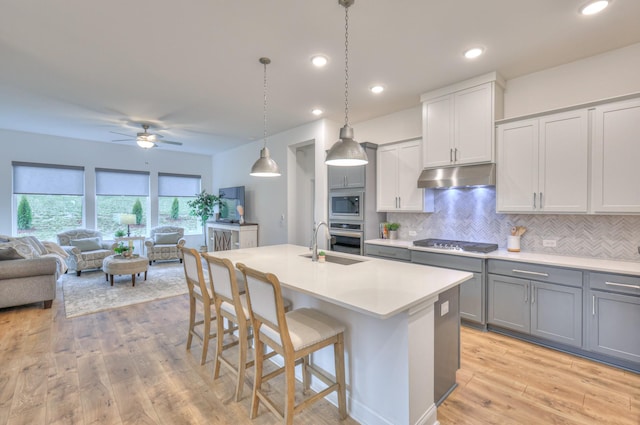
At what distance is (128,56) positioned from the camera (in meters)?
2.95

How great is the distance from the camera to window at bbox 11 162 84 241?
597 centimetres

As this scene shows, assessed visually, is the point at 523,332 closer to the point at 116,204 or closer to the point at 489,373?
the point at 489,373

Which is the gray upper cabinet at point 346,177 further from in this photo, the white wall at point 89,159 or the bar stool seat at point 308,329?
the white wall at point 89,159

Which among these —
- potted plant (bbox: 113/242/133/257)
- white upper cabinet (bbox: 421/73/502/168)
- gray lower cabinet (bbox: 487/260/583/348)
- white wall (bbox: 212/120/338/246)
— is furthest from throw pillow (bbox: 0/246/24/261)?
gray lower cabinet (bbox: 487/260/583/348)

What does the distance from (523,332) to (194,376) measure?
3.12 metres

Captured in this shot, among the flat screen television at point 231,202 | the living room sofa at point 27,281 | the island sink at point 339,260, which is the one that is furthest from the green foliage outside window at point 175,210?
the island sink at point 339,260

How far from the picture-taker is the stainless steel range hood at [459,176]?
10.7ft

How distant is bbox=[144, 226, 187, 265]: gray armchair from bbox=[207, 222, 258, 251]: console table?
81cm

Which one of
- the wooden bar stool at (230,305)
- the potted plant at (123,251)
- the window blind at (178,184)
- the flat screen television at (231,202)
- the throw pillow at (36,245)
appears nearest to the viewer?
the wooden bar stool at (230,305)

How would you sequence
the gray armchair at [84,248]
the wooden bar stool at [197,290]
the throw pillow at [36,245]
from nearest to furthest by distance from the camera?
the wooden bar stool at [197,290] → the throw pillow at [36,245] → the gray armchair at [84,248]

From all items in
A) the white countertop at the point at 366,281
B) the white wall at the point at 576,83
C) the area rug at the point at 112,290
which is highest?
the white wall at the point at 576,83

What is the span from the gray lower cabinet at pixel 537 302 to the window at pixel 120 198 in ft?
24.2

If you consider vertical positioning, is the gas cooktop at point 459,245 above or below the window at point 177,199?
below

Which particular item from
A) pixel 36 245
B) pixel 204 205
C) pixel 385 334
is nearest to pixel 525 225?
pixel 385 334
